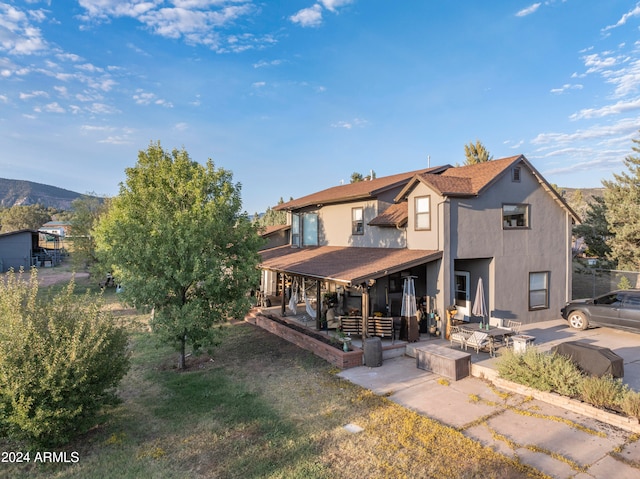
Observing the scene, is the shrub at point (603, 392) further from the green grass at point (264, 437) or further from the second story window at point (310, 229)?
the second story window at point (310, 229)

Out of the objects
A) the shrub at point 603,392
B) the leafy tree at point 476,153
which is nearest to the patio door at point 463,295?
the shrub at point 603,392

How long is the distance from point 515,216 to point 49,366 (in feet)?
52.3

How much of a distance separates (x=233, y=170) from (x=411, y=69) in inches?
486

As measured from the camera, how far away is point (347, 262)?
1410 cm

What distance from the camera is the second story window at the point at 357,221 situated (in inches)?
675

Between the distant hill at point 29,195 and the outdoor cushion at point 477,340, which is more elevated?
the distant hill at point 29,195

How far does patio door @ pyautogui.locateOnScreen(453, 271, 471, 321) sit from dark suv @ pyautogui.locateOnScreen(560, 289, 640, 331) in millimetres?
4058

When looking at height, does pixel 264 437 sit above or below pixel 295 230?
below

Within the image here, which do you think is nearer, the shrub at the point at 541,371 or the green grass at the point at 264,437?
the green grass at the point at 264,437

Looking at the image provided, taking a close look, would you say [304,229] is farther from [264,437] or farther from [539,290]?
[264,437]

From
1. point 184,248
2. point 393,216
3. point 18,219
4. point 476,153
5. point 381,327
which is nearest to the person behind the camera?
point 184,248

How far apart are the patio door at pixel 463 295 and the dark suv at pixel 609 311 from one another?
4058 mm

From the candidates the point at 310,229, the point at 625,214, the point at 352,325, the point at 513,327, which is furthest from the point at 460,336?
the point at 625,214

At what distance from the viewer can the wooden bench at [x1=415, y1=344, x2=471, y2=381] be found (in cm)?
935
